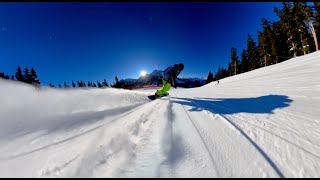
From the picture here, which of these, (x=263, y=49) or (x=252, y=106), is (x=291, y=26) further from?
(x=252, y=106)

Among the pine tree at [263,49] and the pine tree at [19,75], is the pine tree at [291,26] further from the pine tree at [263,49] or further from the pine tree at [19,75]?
the pine tree at [19,75]

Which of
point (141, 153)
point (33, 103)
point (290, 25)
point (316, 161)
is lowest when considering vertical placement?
point (316, 161)

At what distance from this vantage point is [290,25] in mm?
41938

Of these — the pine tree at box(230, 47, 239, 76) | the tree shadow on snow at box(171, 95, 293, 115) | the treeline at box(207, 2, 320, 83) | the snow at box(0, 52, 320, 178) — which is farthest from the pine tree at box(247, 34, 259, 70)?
the snow at box(0, 52, 320, 178)

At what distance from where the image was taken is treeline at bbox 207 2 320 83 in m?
37.7

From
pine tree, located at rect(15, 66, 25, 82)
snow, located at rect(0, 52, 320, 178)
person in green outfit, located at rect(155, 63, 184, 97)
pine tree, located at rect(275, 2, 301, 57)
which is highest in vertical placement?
pine tree, located at rect(275, 2, 301, 57)

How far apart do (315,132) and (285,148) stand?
1.42 metres

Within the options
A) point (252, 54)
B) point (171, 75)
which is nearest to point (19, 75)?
point (171, 75)

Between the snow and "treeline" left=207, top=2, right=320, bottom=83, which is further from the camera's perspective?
"treeline" left=207, top=2, right=320, bottom=83

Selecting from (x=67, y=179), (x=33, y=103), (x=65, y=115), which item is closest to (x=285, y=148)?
(x=67, y=179)

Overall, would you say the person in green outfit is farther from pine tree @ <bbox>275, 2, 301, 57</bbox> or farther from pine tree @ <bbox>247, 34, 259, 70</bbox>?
pine tree @ <bbox>247, 34, 259, 70</bbox>

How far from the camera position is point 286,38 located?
160 feet

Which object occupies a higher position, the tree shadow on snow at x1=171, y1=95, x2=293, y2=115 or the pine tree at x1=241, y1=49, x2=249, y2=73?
the pine tree at x1=241, y1=49, x2=249, y2=73

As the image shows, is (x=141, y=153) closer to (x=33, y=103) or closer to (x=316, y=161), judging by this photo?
(x=316, y=161)
